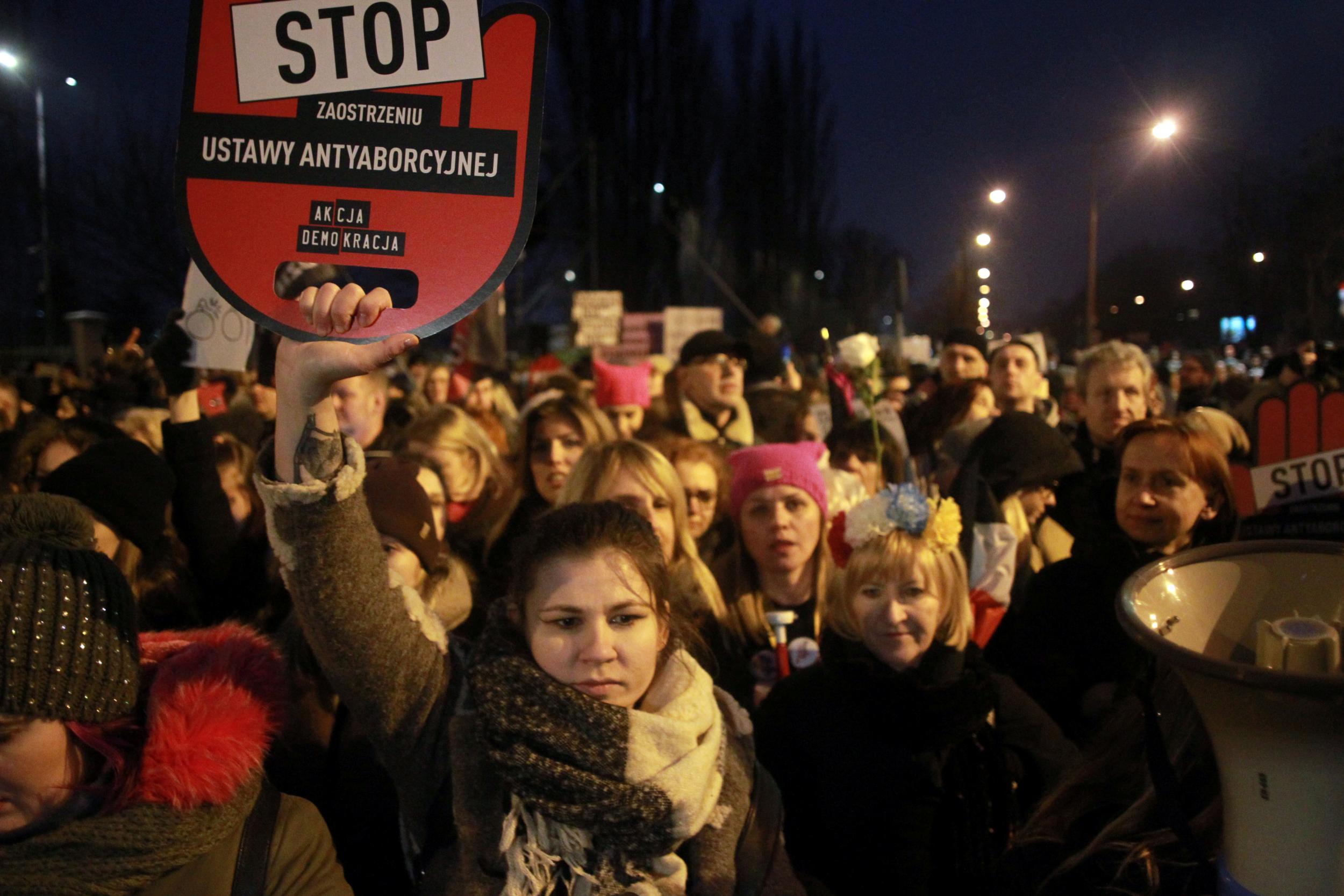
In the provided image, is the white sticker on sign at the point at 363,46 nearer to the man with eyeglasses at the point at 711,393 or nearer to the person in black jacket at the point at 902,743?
the person in black jacket at the point at 902,743

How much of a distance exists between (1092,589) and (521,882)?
2099 millimetres

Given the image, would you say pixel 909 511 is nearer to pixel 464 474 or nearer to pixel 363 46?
pixel 363 46

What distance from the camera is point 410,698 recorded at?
6.22 ft

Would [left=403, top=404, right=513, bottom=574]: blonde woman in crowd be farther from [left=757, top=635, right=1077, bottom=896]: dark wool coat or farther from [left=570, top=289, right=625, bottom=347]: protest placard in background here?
[left=570, top=289, right=625, bottom=347]: protest placard in background

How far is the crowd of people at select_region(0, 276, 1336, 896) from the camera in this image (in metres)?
1.54

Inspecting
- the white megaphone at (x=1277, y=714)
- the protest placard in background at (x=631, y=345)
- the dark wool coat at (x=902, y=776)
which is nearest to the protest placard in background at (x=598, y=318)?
the protest placard in background at (x=631, y=345)

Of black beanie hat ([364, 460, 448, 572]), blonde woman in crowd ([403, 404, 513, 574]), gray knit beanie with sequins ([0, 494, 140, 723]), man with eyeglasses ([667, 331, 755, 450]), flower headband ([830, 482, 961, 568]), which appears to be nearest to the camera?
gray knit beanie with sequins ([0, 494, 140, 723])

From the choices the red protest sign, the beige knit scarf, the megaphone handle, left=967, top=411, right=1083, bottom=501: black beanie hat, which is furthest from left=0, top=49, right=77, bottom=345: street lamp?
the megaphone handle

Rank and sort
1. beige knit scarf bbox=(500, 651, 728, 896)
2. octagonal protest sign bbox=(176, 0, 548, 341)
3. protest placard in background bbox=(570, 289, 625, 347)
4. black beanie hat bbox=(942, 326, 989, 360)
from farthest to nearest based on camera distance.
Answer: protest placard in background bbox=(570, 289, 625, 347), black beanie hat bbox=(942, 326, 989, 360), beige knit scarf bbox=(500, 651, 728, 896), octagonal protest sign bbox=(176, 0, 548, 341)

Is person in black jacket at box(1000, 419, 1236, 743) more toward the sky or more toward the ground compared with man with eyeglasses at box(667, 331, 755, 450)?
more toward the ground

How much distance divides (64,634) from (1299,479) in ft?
8.93

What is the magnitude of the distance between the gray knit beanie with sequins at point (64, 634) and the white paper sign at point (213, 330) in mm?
1840

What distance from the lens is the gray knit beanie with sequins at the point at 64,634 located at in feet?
4.83

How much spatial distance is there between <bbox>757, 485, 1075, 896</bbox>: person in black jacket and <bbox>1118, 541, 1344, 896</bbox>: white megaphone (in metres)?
1.22
